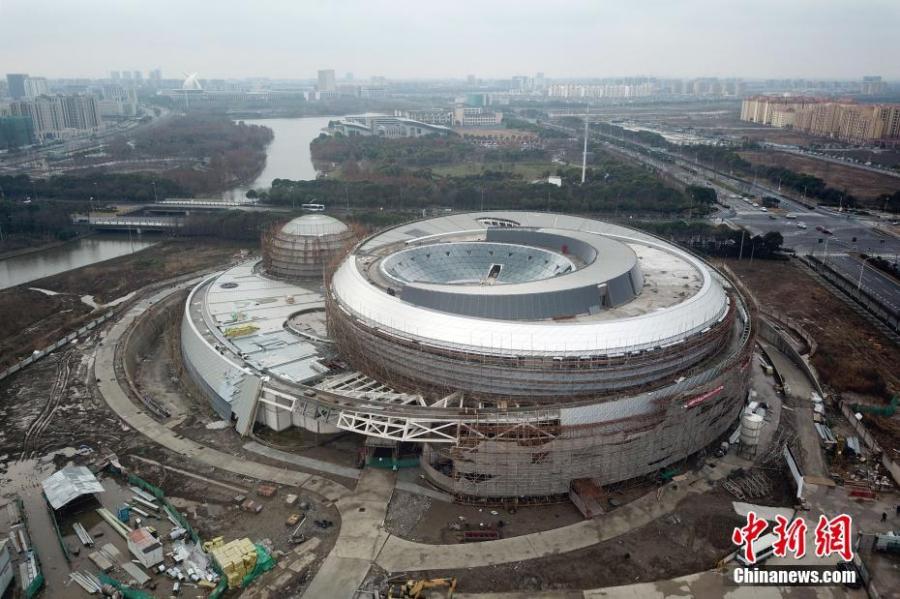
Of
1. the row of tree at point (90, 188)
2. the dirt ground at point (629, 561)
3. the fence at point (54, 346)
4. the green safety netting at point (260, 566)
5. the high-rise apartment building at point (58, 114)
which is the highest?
the high-rise apartment building at point (58, 114)

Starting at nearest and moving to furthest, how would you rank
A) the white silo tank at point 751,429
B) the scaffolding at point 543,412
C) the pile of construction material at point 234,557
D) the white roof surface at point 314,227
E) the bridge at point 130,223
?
the pile of construction material at point 234,557 < the scaffolding at point 543,412 < the white silo tank at point 751,429 < the white roof surface at point 314,227 < the bridge at point 130,223

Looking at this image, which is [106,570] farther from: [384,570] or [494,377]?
[494,377]

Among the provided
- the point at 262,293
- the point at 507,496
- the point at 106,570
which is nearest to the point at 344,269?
the point at 262,293

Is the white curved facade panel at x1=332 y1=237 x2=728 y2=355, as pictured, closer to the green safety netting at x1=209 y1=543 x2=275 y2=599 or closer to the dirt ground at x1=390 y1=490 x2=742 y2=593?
the dirt ground at x1=390 y1=490 x2=742 y2=593

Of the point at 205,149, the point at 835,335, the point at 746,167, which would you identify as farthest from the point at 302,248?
the point at 205,149

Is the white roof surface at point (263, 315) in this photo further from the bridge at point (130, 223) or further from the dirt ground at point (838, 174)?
the dirt ground at point (838, 174)

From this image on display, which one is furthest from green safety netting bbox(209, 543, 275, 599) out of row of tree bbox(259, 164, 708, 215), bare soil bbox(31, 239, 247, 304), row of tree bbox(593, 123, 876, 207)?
row of tree bbox(593, 123, 876, 207)

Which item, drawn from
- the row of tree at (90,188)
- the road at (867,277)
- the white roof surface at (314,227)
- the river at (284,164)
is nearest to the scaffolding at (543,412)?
the white roof surface at (314,227)
